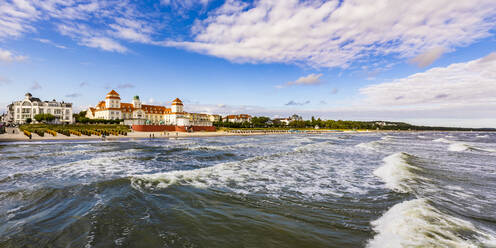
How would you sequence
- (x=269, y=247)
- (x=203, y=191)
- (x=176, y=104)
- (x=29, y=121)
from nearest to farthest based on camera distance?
(x=269, y=247) < (x=203, y=191) < (x=29, y=121) < (x=176, y=104)

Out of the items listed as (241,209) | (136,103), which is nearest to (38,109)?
(136,103)

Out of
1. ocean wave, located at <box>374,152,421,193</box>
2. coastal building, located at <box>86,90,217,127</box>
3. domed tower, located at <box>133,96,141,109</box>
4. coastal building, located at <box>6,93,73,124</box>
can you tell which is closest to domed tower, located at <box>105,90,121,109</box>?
coastal building, located at <box>86,90,217,127</box>

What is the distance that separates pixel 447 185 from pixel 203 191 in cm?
1365

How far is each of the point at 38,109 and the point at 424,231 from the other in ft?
427

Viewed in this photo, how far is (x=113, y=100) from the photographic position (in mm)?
103562

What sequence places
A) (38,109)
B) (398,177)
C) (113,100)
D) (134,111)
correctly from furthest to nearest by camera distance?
(134,111) → (113,100) → (38,109) → (398,177)

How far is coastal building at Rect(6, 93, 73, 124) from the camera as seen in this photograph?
9389 cm

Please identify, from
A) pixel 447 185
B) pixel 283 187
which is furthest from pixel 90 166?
pixel 447 185

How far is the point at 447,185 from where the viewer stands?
40.8 feet

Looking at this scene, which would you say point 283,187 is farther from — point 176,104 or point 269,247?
point 176,104

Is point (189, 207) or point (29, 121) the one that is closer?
point (189, 207)

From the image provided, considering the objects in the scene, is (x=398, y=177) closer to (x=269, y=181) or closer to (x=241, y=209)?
(x=269, y=181)

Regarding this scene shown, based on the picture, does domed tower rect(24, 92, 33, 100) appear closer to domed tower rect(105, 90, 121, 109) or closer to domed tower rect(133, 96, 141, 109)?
domed tower rect(105, 90, 121, 109)

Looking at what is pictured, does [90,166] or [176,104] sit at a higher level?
[176,104]
